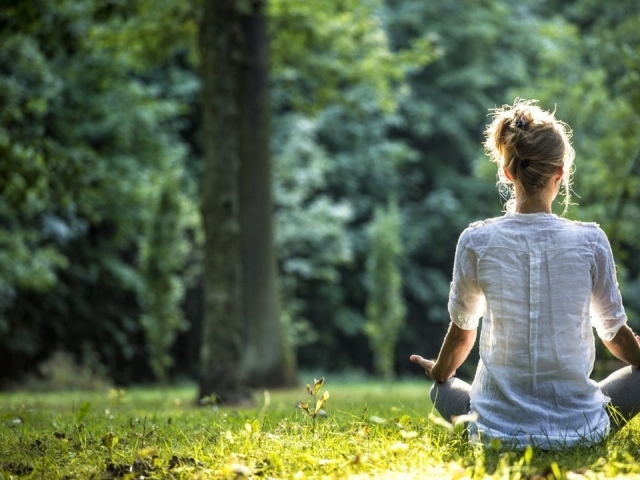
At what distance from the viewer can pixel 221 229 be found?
11070 millimetres

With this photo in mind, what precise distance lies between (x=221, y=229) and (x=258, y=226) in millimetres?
5978

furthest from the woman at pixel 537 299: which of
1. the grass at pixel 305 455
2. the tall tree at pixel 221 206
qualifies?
the tall tree at pixel 221 206

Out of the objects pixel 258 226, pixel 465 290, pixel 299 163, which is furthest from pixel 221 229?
pixel 299 163

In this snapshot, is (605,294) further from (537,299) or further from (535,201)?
(535,201)

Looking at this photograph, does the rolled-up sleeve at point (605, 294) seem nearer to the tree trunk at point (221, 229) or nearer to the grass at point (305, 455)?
the grass at point (305, 455)

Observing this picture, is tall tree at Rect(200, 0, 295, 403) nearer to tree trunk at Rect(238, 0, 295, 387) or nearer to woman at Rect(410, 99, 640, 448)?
tree trunk at Rect(238, 0, 295, 387)

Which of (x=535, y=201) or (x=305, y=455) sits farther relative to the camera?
(x=535, y=201)

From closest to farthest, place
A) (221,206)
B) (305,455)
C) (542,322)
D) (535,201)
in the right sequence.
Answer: (305,455), (542,322), (535,201), (221,206)

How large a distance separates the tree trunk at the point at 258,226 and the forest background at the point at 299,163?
2.14 ft

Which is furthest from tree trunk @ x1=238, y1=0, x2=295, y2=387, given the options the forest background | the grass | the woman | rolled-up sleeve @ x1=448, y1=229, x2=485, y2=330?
the woman

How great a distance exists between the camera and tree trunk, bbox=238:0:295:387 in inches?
658

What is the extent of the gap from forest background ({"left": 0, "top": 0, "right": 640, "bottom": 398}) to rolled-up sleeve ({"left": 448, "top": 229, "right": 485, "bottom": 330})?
281 inches

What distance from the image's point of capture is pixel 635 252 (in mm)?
30469

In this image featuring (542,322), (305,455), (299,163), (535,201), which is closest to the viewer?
(305,455)
